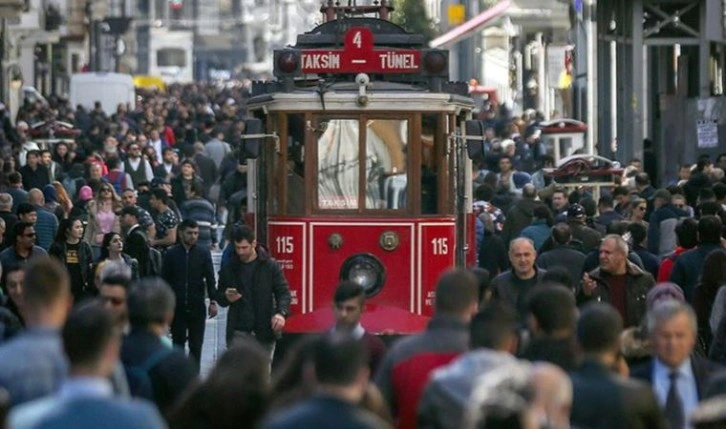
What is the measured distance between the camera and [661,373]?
10336mm

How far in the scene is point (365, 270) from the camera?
59.6ft

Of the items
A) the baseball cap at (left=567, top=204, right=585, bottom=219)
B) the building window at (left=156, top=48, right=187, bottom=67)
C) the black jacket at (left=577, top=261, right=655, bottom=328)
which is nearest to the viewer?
the black jacket at (left=577, top=261, right=655, bottom=328)

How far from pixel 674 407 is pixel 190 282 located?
8802 millimetres

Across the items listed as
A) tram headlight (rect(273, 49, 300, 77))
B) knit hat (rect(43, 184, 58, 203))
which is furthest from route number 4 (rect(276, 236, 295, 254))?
knit hat (rect(43, 184, 58, 203))

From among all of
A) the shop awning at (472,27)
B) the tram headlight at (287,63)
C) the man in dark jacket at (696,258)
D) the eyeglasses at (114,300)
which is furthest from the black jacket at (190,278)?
the shop awning at (472,27)

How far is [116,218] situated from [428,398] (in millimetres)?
14125

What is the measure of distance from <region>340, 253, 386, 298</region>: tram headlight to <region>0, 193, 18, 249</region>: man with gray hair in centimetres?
317

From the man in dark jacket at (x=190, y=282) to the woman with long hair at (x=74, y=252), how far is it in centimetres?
66

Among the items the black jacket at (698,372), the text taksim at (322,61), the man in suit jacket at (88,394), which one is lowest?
the black jacket at (698,372)

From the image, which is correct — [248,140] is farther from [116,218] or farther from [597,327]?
[597,327]

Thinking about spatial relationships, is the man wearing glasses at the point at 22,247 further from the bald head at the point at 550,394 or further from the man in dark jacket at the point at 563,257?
the bald head at the point at 550,394

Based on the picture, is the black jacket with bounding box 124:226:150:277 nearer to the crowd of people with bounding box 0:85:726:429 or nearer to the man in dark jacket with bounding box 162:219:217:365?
the crowd of people with bounding box 0:85:726:429

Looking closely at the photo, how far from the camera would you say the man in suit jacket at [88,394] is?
7535mm

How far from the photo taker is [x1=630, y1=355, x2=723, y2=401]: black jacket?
10.3 meters
